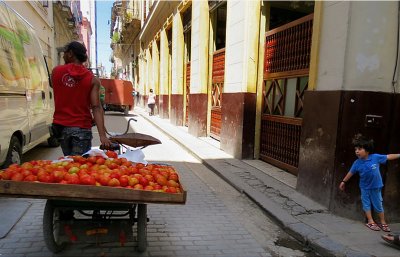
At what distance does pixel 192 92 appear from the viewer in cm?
1194

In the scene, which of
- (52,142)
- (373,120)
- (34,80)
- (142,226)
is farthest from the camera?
(52,142)

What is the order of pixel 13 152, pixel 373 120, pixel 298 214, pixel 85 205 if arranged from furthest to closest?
pixel 13 152
pixel 298 214
pixel 373 120
pixel 85 205

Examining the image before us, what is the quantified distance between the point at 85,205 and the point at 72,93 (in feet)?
3.97

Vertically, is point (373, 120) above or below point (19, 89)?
below

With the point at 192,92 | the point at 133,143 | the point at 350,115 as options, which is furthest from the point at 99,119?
the point at 192,92

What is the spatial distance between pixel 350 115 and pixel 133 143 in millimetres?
2639

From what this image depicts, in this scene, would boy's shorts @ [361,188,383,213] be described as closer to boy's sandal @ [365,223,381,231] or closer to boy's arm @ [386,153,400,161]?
boy's sandal @ [365,223,381,231]

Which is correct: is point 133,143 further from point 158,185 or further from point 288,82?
point 288,82

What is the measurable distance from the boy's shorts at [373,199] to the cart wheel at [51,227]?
11.2ft

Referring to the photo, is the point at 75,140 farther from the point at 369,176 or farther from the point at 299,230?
the point at 369,176

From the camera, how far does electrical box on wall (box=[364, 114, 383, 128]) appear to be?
4172mm

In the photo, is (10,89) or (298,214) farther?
(10,89)

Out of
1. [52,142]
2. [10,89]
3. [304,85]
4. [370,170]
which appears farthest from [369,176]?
[52,142]

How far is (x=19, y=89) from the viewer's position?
531cm
